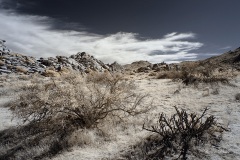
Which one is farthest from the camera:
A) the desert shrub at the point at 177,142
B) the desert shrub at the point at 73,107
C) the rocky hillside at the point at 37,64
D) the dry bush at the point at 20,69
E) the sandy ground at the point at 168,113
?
the rocky hillside at the point at 37,64

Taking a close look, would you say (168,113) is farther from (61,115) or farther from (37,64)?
(37,64)

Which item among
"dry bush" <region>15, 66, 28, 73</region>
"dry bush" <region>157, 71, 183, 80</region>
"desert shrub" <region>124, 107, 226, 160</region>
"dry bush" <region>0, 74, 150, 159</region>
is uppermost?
"dry bush" <region>15, 66, 28, 73</region>

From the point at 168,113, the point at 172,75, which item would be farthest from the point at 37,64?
the point at 168,113

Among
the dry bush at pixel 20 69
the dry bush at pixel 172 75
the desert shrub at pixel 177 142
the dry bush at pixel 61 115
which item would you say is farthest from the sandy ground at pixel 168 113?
the dry bush at pixel 20 69

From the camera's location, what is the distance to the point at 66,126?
6223 millimetres

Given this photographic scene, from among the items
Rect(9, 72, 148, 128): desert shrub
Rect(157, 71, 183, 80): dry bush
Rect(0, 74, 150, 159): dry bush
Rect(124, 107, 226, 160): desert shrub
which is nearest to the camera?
Rect(124, 107, 226, 160): desert shrub

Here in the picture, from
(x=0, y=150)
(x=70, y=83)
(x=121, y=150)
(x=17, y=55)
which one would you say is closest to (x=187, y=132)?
(x=121, y=150)

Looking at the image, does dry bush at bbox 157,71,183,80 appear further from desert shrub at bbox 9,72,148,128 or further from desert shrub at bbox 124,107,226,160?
desert shrub at bbox 124,107,226,160

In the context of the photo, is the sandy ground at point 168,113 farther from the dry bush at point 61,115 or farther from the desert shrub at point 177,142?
the dry bush at point 61,115

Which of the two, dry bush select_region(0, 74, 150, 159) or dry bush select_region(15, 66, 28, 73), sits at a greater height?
dry bush select_region(15, 66, 28, 73)

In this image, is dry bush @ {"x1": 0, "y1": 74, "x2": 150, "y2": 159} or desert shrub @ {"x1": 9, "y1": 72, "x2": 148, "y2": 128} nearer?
dry bush @ {"x1": 0, "y1": 74, "x2": 150, "y2": 159}

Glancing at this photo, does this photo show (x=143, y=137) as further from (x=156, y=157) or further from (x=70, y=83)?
(x=70, y=83)

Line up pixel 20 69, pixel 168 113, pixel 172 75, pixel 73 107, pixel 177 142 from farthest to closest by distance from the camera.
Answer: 1. pixel 20 69
2. pixel 172 75
3. pixel 168 113
4. pixel 73 107
5. pixel 177 142

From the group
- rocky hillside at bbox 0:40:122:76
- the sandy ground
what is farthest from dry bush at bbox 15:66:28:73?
the sandy ground
